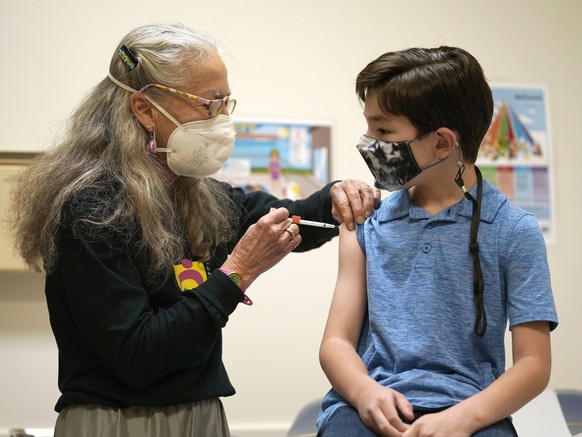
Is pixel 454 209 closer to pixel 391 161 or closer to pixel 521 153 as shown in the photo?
pixel 391 161

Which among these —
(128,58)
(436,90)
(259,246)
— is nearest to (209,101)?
(128,58)

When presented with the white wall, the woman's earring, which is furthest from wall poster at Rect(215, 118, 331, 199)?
the woman's earring

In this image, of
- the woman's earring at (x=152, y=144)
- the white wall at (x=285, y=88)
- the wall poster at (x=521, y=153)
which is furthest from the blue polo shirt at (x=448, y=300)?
the wall poster at (x=521, y=153)

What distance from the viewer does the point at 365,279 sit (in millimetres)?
1507

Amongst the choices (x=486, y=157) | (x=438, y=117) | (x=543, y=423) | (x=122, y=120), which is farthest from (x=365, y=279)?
(x=486, y=157)

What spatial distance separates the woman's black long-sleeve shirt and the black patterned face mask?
418mm

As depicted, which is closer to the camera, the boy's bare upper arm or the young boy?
the young boy

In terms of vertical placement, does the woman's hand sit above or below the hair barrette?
below

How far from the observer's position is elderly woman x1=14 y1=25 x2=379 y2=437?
1.38 meters

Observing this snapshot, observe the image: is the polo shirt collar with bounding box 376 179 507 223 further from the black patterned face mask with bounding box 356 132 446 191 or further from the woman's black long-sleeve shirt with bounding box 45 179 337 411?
the woman's black long-sleeve shirt with bounding box 45 179 337 411

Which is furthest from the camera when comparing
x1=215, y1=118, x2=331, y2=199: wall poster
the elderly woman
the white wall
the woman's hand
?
x1=215, y1=118, x2=331, y2=199: wall poster

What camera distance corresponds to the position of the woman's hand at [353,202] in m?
1.60

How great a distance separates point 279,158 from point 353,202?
1.60m

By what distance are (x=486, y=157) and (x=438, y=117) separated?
203 centimetres
